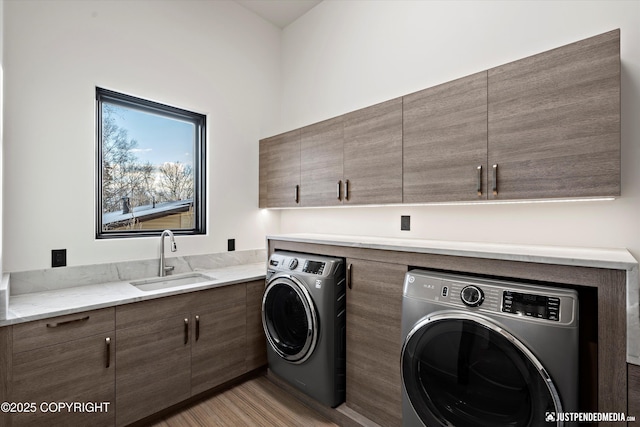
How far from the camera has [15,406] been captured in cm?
150

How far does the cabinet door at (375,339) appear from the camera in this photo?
1.78m

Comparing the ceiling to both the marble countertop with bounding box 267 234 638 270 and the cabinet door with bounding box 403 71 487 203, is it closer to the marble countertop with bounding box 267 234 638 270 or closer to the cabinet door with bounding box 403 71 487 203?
the cabinet door with bounding box 403 71 487 203

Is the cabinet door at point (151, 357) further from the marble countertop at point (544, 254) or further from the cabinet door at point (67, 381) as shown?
the marble countertop at point (544, 254)

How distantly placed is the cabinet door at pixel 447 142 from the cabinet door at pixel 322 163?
594mm

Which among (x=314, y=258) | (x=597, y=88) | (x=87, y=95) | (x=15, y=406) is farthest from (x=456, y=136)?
(x=15, y=406)

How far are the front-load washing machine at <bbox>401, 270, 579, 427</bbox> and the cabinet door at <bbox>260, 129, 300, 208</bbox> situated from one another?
5.01 feet

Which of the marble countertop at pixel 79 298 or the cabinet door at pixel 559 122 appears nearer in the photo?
the cabinet door at pixel 559 122

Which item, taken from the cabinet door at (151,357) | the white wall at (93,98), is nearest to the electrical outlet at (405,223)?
the white wall at (93,98)

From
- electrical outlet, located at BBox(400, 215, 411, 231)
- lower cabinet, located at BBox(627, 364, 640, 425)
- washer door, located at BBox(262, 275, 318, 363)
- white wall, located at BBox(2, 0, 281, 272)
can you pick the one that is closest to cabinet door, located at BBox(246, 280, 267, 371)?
washer door, located at BBox(262, 275, 318, 363)

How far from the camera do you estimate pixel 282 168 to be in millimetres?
2986

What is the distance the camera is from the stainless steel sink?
7.82ft

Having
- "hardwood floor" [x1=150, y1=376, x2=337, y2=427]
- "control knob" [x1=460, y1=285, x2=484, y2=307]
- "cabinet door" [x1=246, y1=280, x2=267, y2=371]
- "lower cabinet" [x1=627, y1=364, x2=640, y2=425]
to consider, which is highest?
"control knob" [x1=460, y1=285, x2=484, y2=307]

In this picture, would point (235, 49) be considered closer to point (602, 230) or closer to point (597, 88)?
point (597, 88)

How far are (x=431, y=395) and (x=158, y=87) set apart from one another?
2.87 m
